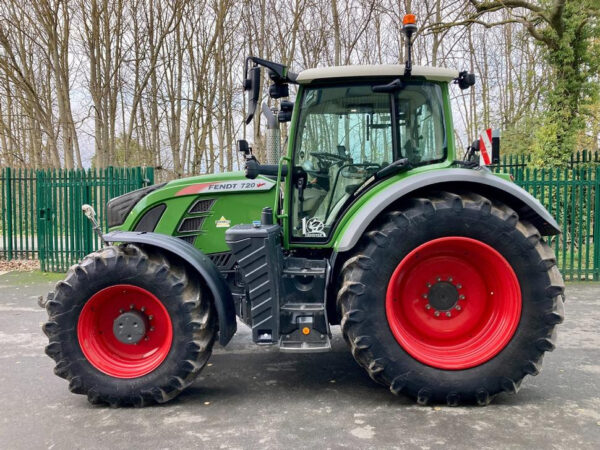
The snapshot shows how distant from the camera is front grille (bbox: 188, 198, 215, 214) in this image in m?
4.54

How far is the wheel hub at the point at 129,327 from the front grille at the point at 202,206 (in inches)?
42.8

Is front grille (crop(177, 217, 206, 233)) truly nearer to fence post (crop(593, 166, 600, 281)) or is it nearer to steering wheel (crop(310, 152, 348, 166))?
steering wheel (crop(310, 152, 348, 166))

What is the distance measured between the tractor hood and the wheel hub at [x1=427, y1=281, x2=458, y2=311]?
158 centimetres

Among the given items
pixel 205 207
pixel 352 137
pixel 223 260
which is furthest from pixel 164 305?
pixel 352 137

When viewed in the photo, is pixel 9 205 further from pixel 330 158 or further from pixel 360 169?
pixel 360 169

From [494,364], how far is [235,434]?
6.17ft

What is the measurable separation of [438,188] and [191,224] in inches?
85.2

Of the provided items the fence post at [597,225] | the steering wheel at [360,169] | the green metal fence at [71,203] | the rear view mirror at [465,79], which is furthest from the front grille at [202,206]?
the fence post at [597,225]

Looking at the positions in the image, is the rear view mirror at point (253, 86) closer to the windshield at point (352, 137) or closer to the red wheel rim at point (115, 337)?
the windshield at point (352, 137)

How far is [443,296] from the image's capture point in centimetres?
387

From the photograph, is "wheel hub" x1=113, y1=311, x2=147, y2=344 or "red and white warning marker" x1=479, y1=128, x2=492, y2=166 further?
"red and white warning marker" x1=479, y1=128, x2=492, y2=166

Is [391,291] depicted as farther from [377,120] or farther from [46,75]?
[46,75]

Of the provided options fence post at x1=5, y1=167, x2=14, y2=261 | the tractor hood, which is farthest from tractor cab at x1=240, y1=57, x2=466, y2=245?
fence post at x1=5, y1=167, x2=14, y2=261

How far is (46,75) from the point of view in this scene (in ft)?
66.2
